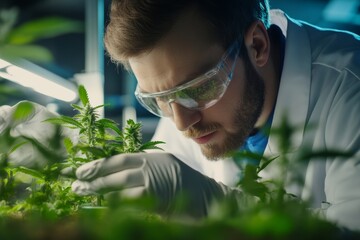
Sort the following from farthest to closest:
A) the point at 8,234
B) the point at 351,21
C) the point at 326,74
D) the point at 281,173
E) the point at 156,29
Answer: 1. the point at 351,21
2. the point at 326,74
3. the point at 156,29
4. the point at 281,173
5. the point at 8,234

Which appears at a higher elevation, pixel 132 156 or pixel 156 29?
pixel 156 29

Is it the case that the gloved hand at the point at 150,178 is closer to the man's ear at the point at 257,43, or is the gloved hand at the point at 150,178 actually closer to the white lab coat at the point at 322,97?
the white lab coat at the point at 322,97

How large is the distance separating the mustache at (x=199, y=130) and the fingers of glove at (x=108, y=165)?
2.39 ft

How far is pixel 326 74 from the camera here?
1598 mm

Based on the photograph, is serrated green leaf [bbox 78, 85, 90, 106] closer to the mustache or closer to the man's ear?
the mustache

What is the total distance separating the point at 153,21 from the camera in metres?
1.38

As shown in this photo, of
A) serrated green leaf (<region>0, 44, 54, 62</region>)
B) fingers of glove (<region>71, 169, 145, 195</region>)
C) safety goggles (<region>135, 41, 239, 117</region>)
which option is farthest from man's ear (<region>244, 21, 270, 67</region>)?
serrated green leaf (<region>0, 44, 54, 62</region>)

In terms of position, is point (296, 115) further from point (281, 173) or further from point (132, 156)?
point (281, 173)

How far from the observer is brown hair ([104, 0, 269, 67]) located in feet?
4.52

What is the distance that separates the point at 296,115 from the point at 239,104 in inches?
8.4

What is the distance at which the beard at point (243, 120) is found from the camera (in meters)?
1.55

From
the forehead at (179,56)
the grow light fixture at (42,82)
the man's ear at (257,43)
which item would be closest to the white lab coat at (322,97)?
the man's ear at (257,43)

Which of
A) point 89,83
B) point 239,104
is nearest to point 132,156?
point 239,104

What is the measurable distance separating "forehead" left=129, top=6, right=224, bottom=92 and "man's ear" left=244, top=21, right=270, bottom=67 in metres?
0.19
